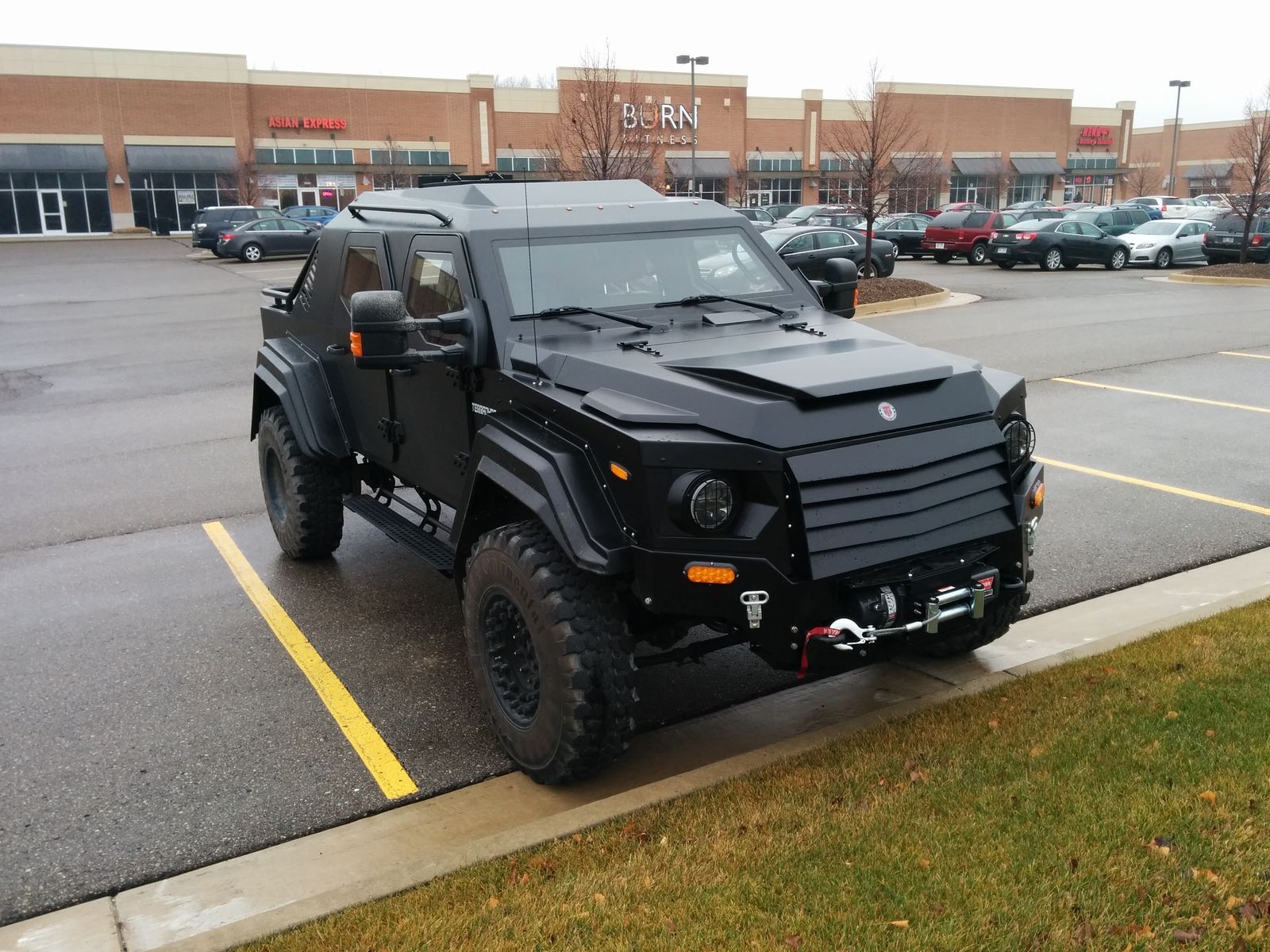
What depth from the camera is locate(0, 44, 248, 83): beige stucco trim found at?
5122 cm

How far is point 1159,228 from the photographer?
31.9 m

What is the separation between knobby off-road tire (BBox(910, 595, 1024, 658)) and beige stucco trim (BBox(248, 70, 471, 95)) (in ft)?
193

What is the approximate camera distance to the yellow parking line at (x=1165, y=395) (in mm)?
11414

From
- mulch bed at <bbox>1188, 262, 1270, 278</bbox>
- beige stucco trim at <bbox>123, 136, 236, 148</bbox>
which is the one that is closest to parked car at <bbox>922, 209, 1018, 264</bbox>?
mulch bed at <bbox>1188, 262, 1270, 278</bbox>

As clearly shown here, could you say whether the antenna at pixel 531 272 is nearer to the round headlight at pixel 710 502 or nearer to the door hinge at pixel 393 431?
the round headlight at pixel 710 502

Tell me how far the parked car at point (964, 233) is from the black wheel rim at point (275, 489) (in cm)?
2741

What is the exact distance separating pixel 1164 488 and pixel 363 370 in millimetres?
6029

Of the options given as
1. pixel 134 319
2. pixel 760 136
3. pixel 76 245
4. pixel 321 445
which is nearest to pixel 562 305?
pixel 321 445

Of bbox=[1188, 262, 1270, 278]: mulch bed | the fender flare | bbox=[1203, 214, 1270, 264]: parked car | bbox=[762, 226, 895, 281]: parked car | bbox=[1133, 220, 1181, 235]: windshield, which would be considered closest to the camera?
the fender flare

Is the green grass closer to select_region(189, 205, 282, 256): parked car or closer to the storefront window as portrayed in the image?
select_region(189, 205, 282, 256): parked car

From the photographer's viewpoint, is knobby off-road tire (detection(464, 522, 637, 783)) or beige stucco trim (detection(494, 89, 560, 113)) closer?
knobby off-road tire (detection(464, 522, 637, 783))

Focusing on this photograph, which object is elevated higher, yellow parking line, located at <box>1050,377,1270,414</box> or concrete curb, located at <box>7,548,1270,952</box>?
yellow parking line, located at <box>1050,377,1270,414</box>

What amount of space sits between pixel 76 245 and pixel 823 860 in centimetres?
5087

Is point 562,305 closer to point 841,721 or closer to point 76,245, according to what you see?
point 841,721
